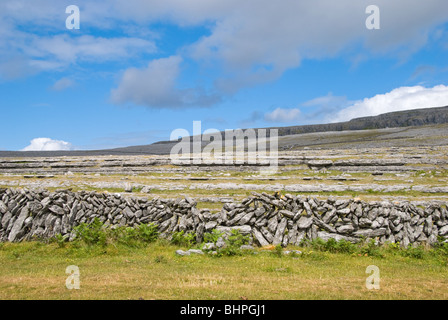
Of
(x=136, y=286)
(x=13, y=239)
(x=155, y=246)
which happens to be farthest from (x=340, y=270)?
(x=13, y=239)

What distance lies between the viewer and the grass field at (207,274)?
7.23m

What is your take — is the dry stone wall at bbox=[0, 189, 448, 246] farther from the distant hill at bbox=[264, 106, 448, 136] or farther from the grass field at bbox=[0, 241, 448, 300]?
the distant hill at bbox=[264, 106, 448, 136]

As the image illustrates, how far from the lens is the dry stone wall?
12.6 m

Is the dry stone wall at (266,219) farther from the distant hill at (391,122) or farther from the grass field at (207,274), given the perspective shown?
the distant hill at (391,122)

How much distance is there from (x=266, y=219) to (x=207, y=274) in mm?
4614

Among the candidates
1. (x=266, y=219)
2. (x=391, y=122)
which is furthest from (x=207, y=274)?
(x=391, y=122)

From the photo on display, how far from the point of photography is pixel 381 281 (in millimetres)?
8406

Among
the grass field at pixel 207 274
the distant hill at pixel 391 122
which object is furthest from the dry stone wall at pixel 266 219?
the distant hill at pixel 391 122

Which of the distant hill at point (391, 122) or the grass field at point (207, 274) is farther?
the distant hill at point (391, 122)

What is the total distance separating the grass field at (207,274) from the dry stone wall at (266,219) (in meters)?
0.96

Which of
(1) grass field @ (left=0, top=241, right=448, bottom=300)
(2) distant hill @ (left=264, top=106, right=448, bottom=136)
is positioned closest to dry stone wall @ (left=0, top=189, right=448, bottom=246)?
(1) grass field @ (left=0, top=241, right=448, bottom=300)

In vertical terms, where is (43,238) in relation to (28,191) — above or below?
below
